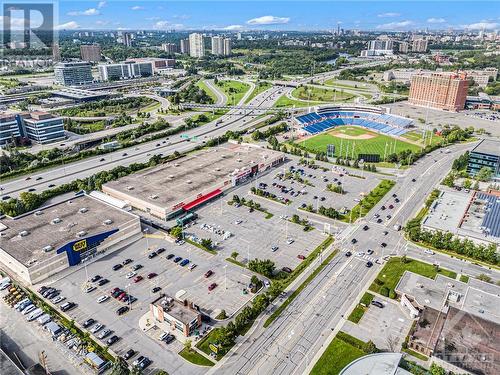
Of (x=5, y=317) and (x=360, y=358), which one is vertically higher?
(x=360, y=358)

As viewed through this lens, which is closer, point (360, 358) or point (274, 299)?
point (360, 358)

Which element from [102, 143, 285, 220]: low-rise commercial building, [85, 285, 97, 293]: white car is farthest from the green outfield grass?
[85, 285, 97, 293]: white car

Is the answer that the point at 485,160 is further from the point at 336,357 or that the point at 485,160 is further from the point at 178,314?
the point at 178,314

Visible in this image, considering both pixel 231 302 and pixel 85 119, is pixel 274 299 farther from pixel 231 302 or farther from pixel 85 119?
pixel 85 119

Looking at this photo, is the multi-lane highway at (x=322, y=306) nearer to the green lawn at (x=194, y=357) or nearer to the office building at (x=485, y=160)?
the green lawn at (x=194, y=357)

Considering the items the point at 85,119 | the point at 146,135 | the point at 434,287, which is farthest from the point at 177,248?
the point at 85,119

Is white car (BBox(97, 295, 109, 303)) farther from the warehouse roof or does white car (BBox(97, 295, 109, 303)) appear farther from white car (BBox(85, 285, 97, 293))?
the warehouse roof

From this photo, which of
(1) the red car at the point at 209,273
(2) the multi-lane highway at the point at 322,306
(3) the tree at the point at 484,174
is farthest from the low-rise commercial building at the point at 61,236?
(3) the tree at the point at 484,174
